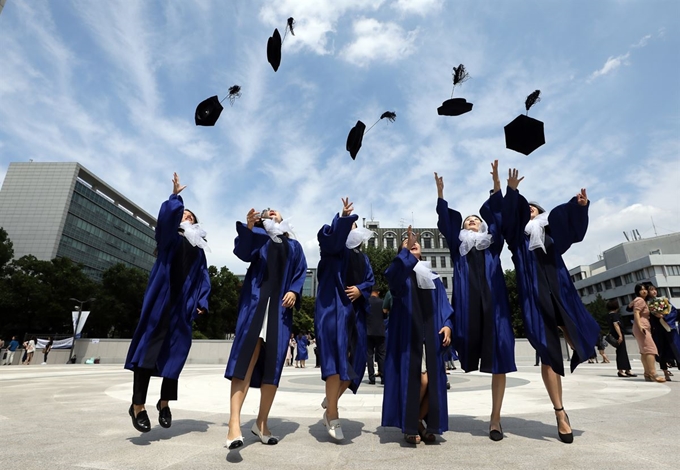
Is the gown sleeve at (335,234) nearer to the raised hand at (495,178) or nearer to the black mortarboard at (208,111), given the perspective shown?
the raised hand at (495,178)

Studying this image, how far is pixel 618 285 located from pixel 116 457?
77.5 meters

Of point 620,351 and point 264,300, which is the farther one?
point 620,351

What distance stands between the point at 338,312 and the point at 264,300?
0.72 m

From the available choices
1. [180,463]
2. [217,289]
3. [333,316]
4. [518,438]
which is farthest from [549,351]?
[217,289]

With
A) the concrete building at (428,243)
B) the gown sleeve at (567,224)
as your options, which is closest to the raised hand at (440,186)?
the gown sleeve at (567,224)

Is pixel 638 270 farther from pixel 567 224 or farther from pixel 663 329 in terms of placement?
pixel 567 224

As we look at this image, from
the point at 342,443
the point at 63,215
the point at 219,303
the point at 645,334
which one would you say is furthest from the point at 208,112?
the point at 63,215

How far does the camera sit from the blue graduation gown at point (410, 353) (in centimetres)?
326

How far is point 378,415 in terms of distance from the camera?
4.64 m

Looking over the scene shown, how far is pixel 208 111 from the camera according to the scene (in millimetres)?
5324

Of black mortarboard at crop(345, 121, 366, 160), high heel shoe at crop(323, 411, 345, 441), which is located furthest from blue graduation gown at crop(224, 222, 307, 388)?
black mortarboard at crop(345, 121, 366, 160)

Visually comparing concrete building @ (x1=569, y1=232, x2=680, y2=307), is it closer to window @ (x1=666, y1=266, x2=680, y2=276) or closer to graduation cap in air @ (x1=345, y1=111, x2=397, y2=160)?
window @ (x1=666, y1=266, x2=680, y2=276)

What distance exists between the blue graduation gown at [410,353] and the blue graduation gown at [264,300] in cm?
98

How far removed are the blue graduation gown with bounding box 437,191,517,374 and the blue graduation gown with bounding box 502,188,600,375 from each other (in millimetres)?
145
